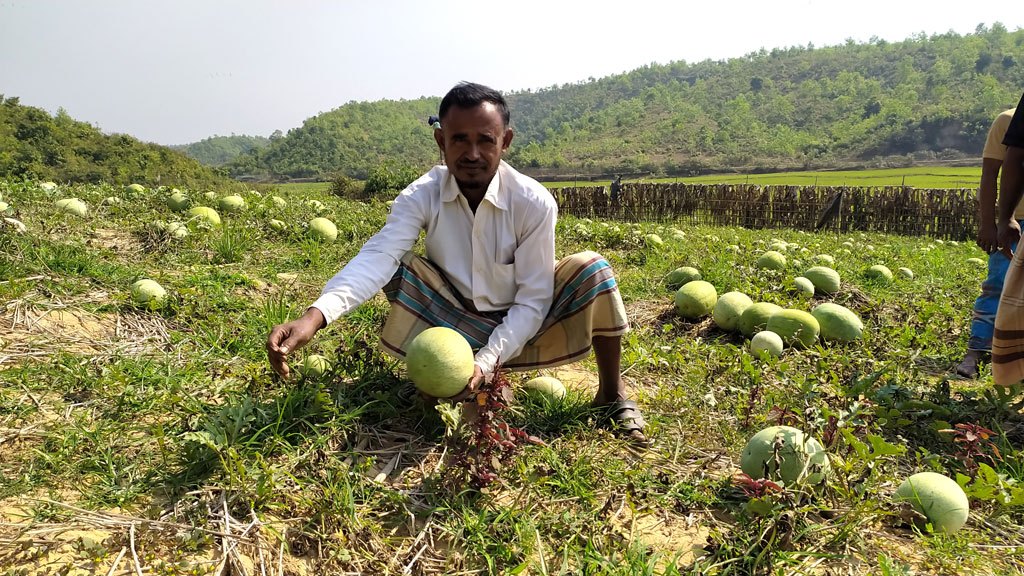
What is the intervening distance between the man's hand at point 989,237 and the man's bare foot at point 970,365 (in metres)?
0.68

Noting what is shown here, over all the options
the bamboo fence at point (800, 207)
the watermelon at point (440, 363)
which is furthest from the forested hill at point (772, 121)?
the watermelon at point (440, 363)

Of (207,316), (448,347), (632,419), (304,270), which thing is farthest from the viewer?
(304,270)

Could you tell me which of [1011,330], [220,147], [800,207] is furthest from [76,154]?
[220,147]

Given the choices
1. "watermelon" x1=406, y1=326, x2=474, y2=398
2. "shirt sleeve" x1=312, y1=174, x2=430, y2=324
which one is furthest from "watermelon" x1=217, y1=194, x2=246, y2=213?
"watermelon" x1=406, y1=326, x2=474, y2=398

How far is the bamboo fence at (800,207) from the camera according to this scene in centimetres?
1341

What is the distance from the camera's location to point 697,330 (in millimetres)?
Result: 4645

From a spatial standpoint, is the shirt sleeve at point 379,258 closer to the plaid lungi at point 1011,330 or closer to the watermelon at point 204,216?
the plaid lungi at point 1011,330

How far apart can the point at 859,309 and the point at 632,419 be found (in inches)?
135

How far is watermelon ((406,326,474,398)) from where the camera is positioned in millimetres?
2277

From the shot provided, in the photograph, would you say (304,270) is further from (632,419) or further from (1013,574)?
(1013,574)

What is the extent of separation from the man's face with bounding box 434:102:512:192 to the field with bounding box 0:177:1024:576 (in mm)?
1009

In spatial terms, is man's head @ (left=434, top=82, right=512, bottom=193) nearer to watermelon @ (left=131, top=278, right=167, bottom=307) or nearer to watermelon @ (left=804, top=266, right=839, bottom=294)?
watermelon @ (left=131, top=278, right=167, bottom=307)

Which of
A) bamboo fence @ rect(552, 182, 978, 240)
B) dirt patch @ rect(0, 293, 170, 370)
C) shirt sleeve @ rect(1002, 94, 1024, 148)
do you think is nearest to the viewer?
dirt patch @ rect(0, 293, 170, 370)

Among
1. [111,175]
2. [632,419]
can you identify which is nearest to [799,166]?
[111,175]
